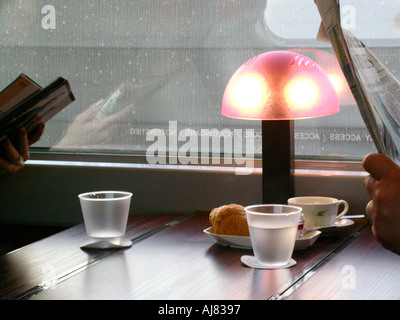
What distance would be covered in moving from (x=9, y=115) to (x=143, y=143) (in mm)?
583

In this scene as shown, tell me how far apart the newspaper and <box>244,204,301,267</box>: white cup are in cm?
24

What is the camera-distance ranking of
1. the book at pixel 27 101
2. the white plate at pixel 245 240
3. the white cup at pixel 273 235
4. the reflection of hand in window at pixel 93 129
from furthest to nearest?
1. the reflection of hand in window at pixel 93 129
2. the book at pixel 27 101
3. the white plate at pixel 245 240
4. the white cup at pixel 273 235

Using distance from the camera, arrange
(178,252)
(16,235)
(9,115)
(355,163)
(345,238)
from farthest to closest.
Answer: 1. (16,235)
2. (355,163)
3. (9,115)
4. (345,238)
5. (178,252)

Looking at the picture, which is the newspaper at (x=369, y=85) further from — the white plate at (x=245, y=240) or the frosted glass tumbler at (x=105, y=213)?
the frosted glass tumbler at (x=105, y=213)

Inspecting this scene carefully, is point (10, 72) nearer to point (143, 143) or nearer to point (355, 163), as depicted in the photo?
point (143, 143)

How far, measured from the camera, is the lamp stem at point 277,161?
1596mm

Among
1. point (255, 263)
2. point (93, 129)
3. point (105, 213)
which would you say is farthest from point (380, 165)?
point (93, 129)

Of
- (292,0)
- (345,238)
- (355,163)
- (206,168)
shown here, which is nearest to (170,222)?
(206,168)

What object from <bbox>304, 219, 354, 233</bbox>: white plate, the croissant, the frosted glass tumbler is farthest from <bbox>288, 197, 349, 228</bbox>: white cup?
Result: the frosted glass tumbler

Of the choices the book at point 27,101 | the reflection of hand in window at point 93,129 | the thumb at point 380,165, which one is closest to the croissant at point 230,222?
the thumb at point 380,165

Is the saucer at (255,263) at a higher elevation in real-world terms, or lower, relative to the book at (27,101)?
lower

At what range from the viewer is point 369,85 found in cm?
88

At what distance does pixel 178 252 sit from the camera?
1.26 m

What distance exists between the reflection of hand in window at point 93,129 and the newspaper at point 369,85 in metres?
1.24
